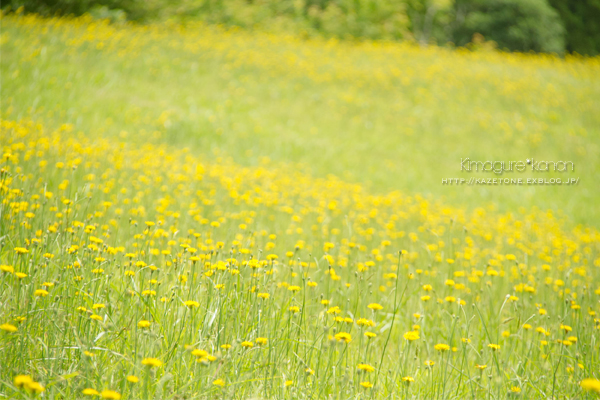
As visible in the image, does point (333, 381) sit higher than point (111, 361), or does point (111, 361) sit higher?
point (111, 361)

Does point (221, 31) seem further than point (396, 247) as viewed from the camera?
Yes

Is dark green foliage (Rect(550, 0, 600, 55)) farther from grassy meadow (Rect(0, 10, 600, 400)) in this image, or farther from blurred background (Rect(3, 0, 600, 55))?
grassy meadow (Rect(0, 10, 600, 400))

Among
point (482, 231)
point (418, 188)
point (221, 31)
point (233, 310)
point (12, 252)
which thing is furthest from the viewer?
point (221, 31)

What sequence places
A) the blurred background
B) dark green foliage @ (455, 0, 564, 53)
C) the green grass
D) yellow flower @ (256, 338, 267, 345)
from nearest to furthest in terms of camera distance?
1. yellow flower @ (256, 338, 267, 345)
2. the green grass
3. the blurred background
4. dark green foliage @ (455, 0, 564, 53)

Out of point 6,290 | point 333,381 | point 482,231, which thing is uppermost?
point 6,290

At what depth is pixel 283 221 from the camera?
13.5 feet

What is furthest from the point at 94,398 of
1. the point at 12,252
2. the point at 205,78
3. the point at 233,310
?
the point at 205,78

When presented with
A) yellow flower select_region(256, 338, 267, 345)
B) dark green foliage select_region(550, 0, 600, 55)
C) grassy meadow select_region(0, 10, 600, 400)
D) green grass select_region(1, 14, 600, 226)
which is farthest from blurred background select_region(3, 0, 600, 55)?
yellow flower select_region(256, 338, 267, 345)

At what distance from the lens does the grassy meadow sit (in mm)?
1723

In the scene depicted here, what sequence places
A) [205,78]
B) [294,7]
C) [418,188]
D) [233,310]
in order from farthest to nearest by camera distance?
[294,7] < [205,78] < [418,188] < [233,310]

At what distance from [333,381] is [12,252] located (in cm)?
180

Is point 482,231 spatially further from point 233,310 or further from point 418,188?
point 233,310

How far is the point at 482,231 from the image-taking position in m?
4.63

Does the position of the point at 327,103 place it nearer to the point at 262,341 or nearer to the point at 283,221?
the point at 283,221
